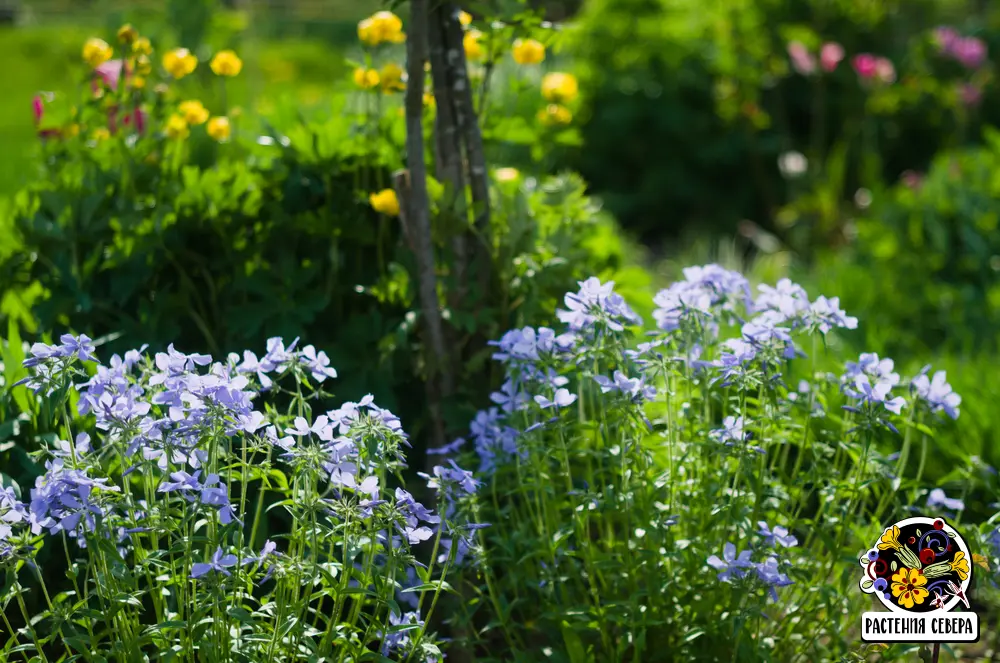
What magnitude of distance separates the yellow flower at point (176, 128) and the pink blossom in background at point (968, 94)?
4.34m

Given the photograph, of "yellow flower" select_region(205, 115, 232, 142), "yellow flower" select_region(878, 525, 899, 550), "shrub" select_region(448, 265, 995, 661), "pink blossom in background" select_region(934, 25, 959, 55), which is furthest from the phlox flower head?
"pink blossom in background" select_region(934, 25, 959, 55)

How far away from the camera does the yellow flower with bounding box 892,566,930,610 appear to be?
1.52 metres

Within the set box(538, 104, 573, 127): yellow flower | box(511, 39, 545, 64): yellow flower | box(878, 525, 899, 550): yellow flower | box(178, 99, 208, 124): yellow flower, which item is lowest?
box(878, 525, 899, 550): yellow flower

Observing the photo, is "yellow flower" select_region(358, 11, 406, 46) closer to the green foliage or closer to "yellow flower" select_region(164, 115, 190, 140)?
"yellow flower" select_region(164, 115, 190, 140)

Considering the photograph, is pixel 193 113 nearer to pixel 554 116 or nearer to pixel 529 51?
pixel 529 51

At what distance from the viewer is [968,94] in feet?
17.5

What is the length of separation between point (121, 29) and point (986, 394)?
7.69 feet

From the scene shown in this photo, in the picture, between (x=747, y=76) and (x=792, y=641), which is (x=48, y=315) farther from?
(x=747, y=76)

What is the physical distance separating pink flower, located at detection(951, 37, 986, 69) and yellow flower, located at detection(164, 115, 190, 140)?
434 cm

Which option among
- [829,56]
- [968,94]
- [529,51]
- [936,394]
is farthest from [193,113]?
[968,94]

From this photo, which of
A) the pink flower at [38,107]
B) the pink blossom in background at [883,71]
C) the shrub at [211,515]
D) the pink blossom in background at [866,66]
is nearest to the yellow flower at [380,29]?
the pink flower at [38,107]

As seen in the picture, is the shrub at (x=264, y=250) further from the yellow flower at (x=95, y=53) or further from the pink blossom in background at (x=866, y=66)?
the pink blossom in background at (x=866, y=66)

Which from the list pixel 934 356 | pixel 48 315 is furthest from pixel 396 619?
pixel 934 356

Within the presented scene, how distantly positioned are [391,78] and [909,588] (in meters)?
1.52
